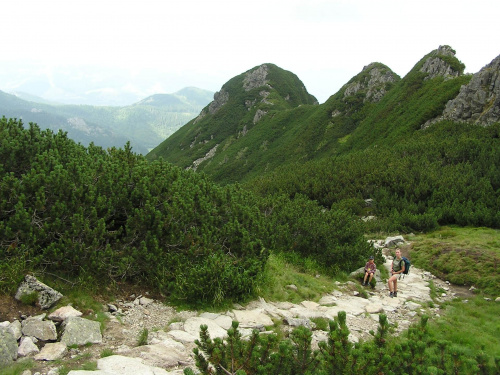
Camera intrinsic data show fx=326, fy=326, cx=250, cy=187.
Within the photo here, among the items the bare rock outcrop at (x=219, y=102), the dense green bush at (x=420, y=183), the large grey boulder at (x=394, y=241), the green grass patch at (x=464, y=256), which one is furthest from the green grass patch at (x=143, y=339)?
the bare rock outcrop at (x=219, y=102)

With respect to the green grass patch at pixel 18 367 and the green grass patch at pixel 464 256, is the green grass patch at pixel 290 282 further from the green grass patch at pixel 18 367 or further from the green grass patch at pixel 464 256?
the green grass patch at pixel 464 256

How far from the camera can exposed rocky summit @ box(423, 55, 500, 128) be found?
32.2m

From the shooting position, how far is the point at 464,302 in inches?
420

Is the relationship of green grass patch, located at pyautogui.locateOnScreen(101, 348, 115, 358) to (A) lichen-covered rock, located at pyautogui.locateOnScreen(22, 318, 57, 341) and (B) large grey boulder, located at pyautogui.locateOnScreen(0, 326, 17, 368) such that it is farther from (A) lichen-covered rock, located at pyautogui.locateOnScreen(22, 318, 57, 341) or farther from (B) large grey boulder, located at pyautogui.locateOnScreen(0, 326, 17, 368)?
(B) large grey boulder, located at pyautogui.locateOnScreen(0, 326, 17, 368)

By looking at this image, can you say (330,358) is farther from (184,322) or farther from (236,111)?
(236,111)

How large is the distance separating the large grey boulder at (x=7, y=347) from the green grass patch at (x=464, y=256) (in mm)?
13394

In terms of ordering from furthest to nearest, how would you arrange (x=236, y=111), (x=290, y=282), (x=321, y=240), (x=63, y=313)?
1. (x=236, y=111)
2. (x=321, y=240)
3. (x=290, y=282)
4. (x=63, y=313)

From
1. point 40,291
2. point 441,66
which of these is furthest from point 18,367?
point 441,66

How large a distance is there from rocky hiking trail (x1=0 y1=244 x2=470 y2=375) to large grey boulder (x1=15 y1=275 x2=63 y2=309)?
0.18 metres

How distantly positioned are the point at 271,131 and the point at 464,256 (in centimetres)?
6365

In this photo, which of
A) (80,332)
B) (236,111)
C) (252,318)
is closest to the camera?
(80,332)

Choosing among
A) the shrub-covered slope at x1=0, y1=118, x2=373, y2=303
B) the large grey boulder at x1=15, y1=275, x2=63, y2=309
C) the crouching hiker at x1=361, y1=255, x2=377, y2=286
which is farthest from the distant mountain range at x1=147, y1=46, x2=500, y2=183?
the large grey boulder at x1=15, y1=275, x2=63, y2=309

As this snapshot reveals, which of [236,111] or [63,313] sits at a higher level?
[236,111]

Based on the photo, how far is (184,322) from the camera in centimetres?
681
